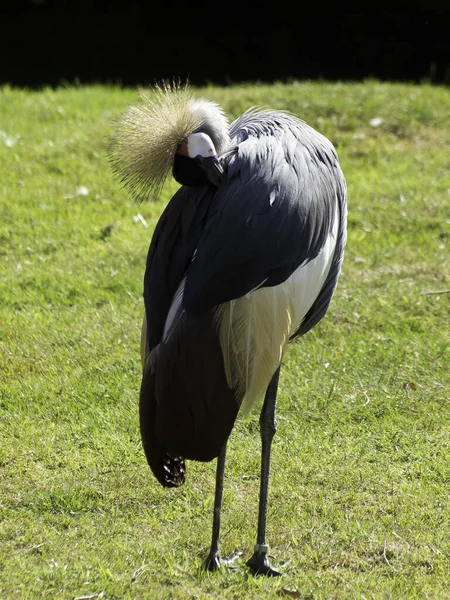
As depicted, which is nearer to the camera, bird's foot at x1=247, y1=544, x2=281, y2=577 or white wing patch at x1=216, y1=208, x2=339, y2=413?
white wing patch at x1=216, y1=208, x2=339, y2=413

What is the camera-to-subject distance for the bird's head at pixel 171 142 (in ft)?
9.94

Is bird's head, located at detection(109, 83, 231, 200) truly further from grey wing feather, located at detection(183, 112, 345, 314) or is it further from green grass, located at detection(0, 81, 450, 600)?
green grass, located at detection(0, 81, 450, 600)

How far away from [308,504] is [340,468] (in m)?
0.29

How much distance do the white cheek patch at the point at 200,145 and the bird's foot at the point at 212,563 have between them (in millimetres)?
1300

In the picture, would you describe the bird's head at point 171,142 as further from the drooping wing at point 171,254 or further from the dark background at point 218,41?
the dark background at point 218,41

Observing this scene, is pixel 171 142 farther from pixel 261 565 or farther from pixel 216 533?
pixel 261 565

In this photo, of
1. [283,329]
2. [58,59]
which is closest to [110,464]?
[283,329]

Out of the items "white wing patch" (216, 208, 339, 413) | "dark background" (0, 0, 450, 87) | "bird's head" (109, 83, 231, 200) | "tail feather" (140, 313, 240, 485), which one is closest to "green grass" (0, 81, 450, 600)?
"tail feather" (140, 313, 240, 485)

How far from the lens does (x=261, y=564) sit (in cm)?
322

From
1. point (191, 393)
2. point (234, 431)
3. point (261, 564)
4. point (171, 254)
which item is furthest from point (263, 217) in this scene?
point (234, 431)

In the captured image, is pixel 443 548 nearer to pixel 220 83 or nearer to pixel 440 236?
pixel 440 236

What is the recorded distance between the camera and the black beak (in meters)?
3.02

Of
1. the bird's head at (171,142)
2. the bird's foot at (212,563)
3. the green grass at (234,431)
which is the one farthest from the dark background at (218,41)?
the bird's foot at (212,563)

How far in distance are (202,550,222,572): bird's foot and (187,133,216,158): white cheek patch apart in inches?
51.2
